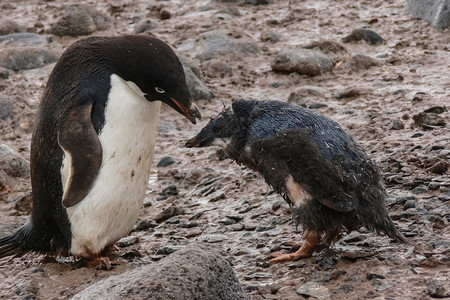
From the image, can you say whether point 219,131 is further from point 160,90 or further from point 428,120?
point 428,120

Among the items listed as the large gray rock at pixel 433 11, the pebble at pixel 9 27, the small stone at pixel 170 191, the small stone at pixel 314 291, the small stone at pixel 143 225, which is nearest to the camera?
the small stone at pixel 314 291

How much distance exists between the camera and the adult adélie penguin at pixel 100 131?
13.2ft

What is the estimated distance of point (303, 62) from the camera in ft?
23.9

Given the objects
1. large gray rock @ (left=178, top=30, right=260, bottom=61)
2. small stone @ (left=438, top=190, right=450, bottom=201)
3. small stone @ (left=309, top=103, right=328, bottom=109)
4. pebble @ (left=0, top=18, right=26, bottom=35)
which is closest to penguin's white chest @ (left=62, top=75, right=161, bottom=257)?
small stone @ (left=438, top=190, right=450, bottom=201)

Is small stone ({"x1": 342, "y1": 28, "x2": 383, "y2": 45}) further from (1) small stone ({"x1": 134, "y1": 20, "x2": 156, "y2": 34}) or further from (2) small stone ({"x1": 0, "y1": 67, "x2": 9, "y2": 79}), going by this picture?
(2) small stone ({"x1": 0, "y1": 67, "x2": 9, "y2": 79})

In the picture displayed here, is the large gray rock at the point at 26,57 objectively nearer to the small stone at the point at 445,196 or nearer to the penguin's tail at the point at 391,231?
the small stone at the point at 445,196

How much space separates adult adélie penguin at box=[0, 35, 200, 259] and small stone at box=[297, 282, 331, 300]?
120 centimetres

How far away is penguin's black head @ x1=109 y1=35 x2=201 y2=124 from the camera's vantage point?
406 cm

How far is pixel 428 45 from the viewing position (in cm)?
754

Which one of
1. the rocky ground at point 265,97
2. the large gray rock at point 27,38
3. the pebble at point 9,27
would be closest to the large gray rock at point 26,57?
the rocky ground at point 265,97

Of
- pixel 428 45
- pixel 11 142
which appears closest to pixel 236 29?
pixel 428 45

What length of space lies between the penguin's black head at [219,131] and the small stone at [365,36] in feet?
13.6

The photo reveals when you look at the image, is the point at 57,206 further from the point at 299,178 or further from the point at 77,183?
the point at 299,178

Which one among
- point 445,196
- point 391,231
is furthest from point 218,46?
point 391,231
